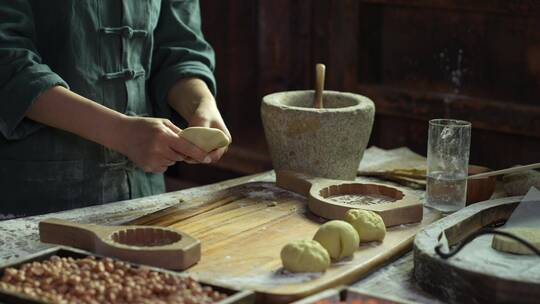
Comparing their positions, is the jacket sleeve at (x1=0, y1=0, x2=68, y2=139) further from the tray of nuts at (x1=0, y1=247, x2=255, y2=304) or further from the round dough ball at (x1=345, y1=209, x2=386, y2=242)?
the round dough ball at (x1=345, y1=209, x2=386, y2=242)

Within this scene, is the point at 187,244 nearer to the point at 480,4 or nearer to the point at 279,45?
the point at 480,4

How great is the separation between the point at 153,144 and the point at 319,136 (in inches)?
17.5

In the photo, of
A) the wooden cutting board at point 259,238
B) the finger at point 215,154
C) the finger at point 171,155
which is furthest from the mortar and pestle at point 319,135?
the finger at point 171,155

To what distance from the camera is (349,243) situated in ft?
5.92

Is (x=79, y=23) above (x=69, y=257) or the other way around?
above

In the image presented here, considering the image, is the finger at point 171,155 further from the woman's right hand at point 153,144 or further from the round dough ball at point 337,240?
the round dough ball at point 337,240

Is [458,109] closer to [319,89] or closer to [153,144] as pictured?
[319,89]

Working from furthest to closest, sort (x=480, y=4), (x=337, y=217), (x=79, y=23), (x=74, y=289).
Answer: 1. (x=480, y=4)
2. (x=79, y=23)
3. (x=337, y=217)
4. (x=74, y=289)

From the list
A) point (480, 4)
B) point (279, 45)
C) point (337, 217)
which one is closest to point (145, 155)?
point (337, 217)

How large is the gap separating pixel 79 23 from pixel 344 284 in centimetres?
99

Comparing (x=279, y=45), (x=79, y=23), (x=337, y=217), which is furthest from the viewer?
(x=279, y=45)

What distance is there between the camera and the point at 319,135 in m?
2.33

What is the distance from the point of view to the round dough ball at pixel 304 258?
1723mm

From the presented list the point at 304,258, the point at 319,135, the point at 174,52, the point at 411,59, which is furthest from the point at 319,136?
the point at 411,59
